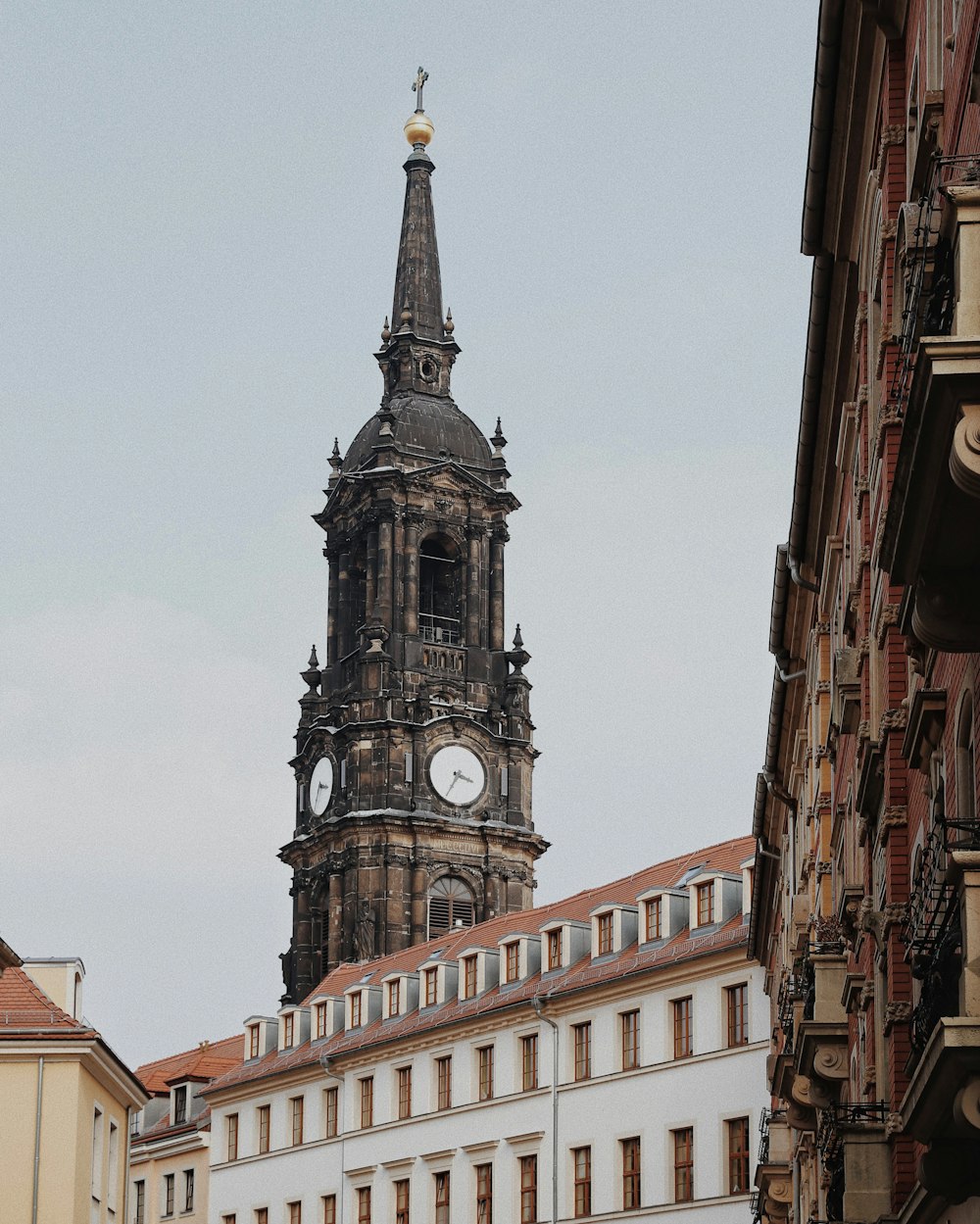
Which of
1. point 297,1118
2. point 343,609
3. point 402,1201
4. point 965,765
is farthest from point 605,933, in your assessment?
point 965,765

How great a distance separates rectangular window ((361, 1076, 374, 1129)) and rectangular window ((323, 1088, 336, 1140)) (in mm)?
1448

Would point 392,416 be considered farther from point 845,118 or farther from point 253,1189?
point 845,118

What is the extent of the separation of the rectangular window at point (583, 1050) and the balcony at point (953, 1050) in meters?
48.0

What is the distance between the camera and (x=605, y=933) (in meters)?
65.2

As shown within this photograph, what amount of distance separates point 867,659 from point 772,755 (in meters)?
18.0

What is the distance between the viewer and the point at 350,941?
95.2m

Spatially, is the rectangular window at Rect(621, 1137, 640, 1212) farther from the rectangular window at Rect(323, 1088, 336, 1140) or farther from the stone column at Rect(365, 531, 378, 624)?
the stone column at Rect(365, 531, 378, 624)

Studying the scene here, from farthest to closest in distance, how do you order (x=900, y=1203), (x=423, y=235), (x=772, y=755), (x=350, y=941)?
(x=423, y=235)
(x=350, y=941)
(x=772, y=755)
(x=900, y=1203)

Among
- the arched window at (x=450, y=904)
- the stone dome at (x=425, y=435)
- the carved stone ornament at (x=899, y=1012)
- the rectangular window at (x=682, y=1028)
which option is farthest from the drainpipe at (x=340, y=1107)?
the carved stone ornament at (x=899, y=1012)

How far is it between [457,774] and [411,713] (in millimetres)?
3118

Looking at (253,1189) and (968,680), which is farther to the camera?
(253,1189)

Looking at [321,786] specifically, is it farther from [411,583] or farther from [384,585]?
[411,583]

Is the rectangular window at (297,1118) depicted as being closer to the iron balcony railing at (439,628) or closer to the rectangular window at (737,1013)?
the rectangular window at (737,1013)

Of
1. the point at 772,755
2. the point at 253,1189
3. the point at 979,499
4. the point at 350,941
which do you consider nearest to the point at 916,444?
the point at 979,499
